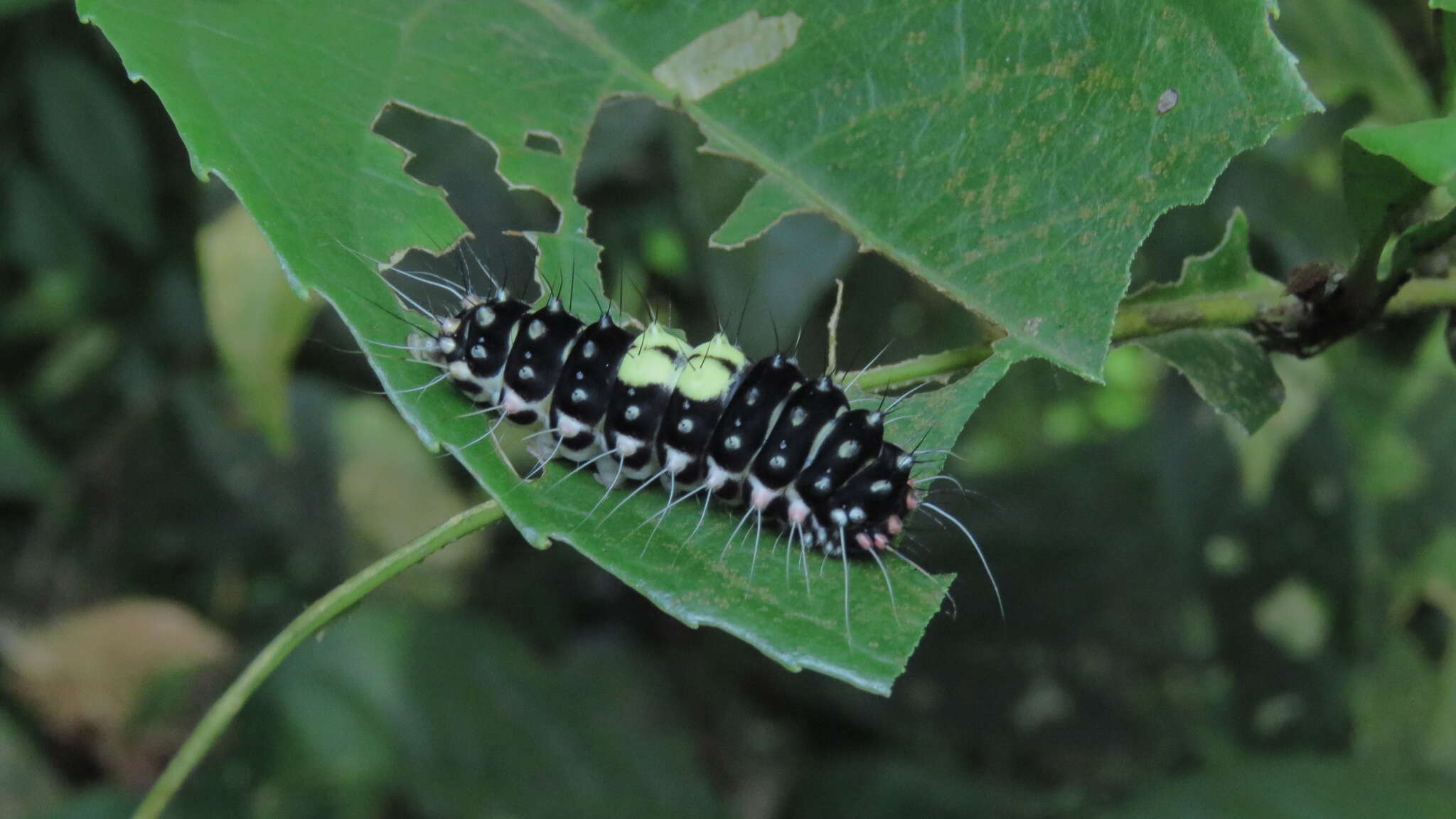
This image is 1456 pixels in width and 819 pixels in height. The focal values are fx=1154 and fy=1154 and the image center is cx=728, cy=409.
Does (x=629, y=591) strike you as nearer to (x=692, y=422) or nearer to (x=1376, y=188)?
(x=692, y=422)

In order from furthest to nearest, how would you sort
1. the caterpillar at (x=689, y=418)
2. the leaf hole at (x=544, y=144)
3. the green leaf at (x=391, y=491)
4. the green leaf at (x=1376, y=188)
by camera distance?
the green leaf at (x=391, y=491)
the leaf hole at (x=544, y=144)
the caterpillar at (x=689, y=418)
the green leaf at (x=1376, y=188)

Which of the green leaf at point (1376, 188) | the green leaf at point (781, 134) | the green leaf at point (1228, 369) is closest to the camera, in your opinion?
the green leaf at point (1376, 188)

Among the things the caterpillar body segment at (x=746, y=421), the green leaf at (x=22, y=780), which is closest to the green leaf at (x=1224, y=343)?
the caterpillar body segment at (x=746, y=421)

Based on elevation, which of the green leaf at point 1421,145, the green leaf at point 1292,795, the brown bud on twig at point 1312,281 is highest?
the green leaf at point 1421,145

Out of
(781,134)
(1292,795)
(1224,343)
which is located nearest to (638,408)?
(781,134)

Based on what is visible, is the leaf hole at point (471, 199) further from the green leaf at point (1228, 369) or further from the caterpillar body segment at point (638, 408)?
the green leaf at point (1228, 369)

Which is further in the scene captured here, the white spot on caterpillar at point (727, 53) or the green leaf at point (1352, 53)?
the green leaf at point (1352, 53)

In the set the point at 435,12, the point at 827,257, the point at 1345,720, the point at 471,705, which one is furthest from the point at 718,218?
the point at 1345,720
